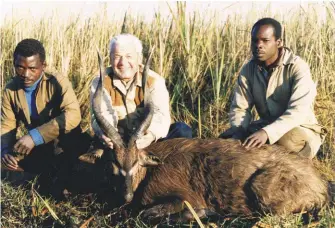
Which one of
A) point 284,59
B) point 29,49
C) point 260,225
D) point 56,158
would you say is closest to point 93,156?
point 56,158

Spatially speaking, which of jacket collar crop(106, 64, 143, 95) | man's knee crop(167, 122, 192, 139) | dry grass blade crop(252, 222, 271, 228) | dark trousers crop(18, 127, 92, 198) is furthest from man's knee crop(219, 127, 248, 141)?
dark trousers crop(18, 127, 92, 198)

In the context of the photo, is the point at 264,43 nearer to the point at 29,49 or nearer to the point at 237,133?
the point at 237,133

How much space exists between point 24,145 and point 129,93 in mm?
1223

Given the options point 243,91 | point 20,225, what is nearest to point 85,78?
point 243,91

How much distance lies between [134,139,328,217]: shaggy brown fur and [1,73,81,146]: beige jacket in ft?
3.59

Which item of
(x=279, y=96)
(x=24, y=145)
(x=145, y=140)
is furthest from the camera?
(x=279, y=96)

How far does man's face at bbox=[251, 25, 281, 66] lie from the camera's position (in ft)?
17.0

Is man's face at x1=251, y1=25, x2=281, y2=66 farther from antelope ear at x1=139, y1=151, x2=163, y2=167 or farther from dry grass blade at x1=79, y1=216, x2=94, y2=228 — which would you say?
dry grass blade at x1=79, y1=216, x2=94, y2=228

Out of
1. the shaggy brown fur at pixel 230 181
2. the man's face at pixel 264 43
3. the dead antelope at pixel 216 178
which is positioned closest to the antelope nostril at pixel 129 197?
the dead antelope at pixel 216 178

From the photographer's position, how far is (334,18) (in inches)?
304

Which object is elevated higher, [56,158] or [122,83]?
[122,83]

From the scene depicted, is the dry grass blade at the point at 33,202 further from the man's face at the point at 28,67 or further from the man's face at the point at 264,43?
the man's face at the point at 264,43

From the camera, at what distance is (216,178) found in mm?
4723

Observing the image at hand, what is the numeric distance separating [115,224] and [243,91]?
7.07 feet
